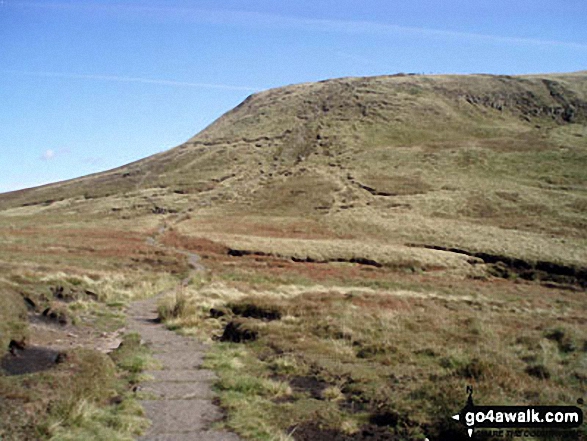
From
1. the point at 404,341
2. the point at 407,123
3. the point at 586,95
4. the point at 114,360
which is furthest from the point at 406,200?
the point at 586,95

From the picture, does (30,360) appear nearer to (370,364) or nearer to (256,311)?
(370,364)

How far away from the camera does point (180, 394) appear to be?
10266 millimetres

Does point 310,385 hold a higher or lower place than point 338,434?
lower

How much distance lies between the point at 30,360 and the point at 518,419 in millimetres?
10333

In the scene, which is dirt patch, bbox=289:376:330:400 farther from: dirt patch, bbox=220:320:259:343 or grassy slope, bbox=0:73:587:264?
grassy slope, bbox=0:73:587:264

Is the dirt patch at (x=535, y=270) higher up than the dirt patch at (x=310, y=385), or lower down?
lower down

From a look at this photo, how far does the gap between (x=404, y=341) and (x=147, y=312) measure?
11.7 m

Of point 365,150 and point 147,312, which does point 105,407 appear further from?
point 365,150

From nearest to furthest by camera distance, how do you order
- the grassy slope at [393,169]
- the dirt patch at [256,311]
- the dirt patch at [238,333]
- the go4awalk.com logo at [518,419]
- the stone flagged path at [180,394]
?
1. the go4awalk.com logo at [518,419]
2. the stone flagged path at [180,394]
3. the dirt patch at [238,333]
4. the dirt patch at [256,311]
5. the grassy slope at [393,169]

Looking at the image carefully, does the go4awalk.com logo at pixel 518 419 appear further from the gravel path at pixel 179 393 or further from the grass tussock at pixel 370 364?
the gravel path at pixel 179 393

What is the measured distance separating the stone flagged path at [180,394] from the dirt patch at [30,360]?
93.0 inches

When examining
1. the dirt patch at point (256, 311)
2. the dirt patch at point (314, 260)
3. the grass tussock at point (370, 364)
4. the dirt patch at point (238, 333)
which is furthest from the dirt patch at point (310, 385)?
the dirt patch at point (314, 260)

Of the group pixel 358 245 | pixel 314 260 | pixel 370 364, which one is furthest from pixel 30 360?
pixel 358 245

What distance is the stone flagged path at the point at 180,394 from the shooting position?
27.2ft
